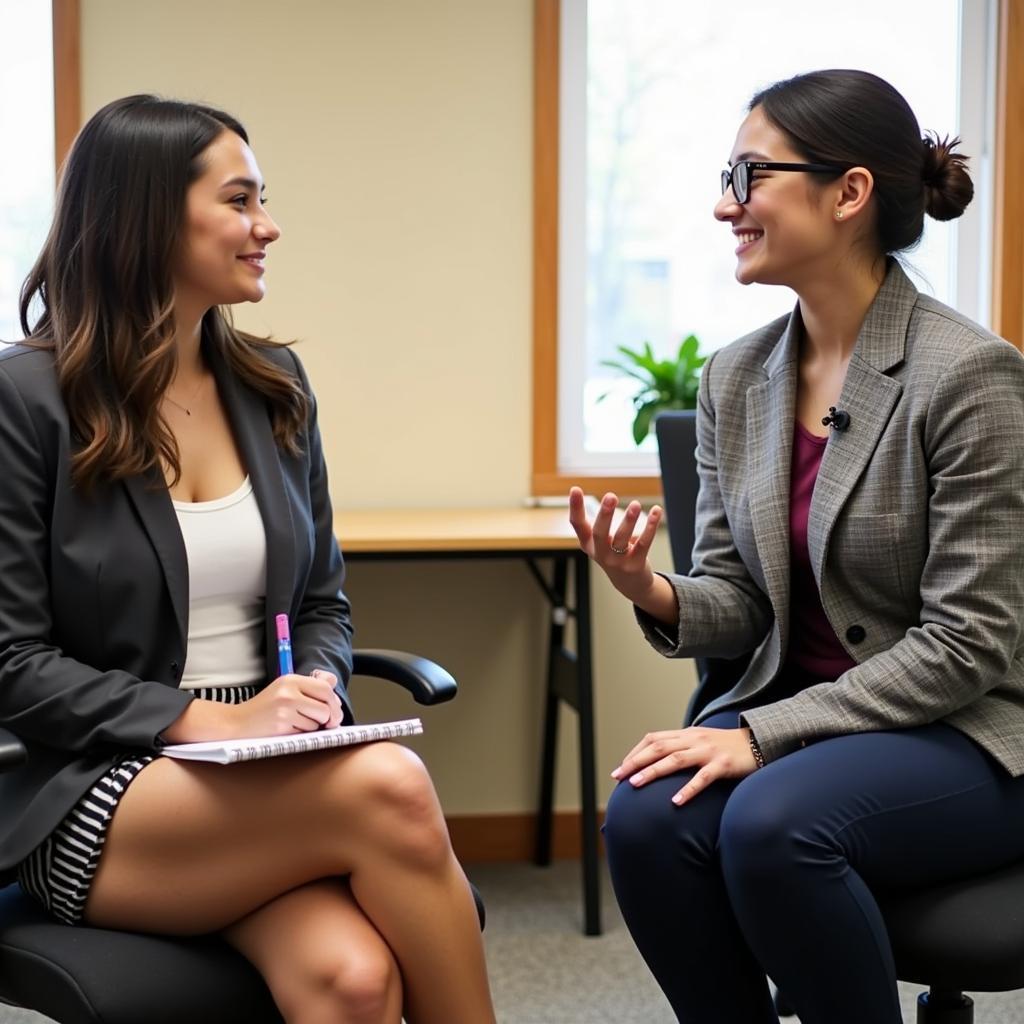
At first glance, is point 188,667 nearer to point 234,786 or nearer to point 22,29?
point 234,786

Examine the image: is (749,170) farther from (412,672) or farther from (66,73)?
(66,73)

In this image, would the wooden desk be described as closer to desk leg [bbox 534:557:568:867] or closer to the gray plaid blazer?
desk leg [bbox 534:557:568:867]

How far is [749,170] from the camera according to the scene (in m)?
1.70

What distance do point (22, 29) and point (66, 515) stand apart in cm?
188

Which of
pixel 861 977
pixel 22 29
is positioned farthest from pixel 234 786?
pixel 22 29

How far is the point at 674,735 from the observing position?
1.60 meters

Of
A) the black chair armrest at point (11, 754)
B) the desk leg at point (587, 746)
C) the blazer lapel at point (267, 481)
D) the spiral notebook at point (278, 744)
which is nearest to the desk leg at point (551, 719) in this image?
the desk leg at point (587, 746)

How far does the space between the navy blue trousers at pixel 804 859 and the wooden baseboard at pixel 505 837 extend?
64.0 inches

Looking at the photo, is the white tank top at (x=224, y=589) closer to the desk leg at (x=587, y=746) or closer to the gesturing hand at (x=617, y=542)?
the gesturing hand at (x=617, y=542)

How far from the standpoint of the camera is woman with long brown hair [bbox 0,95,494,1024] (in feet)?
4.61

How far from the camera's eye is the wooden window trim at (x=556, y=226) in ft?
9.83

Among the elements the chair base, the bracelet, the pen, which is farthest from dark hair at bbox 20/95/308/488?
the chair base

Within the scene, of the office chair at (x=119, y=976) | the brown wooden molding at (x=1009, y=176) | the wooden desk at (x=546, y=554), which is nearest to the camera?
the office chair at (x=119, y=976)

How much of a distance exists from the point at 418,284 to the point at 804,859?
1.93 m
